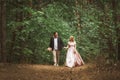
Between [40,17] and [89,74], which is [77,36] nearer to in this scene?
[40,17]

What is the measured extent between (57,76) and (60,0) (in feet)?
21.8

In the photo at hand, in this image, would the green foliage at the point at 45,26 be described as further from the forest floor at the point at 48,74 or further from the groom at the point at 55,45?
the forest floor at the point at 48,74

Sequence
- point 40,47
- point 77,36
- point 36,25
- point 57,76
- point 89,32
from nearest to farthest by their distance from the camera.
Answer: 1. point 57,76
2. point 36,25
3. point 40,47
4. point 77,36
5. point 89,32

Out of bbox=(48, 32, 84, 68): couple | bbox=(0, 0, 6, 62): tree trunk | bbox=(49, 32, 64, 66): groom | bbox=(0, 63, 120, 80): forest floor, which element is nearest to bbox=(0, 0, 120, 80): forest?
bbox=(0, 0, 6, 62): tree trunk

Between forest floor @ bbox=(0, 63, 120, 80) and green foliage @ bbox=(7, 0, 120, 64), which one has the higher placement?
green foliage @ bbox=(7, 0, 120, 64)

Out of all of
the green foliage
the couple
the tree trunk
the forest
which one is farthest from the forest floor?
the couple

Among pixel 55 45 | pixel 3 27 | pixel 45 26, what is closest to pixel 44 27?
pixel 45 26

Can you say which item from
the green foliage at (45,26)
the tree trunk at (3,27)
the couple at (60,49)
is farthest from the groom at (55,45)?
the tree trunk at (3,27)

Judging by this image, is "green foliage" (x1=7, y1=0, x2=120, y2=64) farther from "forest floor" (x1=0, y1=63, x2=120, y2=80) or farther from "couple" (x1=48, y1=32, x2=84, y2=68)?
"forest floor" (x1=0, y1=63, x2=120, y2=80)

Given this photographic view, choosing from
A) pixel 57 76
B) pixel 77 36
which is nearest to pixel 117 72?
pixel 57 76

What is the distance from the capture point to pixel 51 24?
2052 centimetres

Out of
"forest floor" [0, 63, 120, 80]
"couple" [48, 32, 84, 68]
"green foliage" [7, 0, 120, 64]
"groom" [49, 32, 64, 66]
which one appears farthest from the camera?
"groom" [49, 32, 64, 66]

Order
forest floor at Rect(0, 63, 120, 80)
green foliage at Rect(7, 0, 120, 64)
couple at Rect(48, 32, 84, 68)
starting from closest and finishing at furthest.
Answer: forest floor at Rect(0, 63, 120, 80) → green foliage at Rect(7, 0, 120, 64) → couple at Rect(48, 32, 84, 68)

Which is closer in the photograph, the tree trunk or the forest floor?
the forest floor
